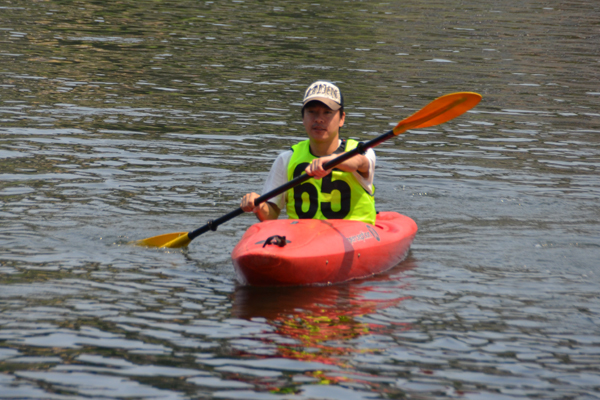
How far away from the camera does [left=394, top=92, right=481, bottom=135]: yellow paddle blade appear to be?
5840mm

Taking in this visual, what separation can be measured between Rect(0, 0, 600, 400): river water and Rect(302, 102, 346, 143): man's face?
113 centimetres

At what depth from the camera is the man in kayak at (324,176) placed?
5602 millimetres

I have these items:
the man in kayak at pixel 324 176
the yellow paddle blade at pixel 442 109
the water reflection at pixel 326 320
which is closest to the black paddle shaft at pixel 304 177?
the man in kayak at pixel 324 176

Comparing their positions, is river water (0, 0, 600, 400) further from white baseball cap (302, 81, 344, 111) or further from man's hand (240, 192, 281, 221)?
white baseball cap (302, 81, 344, 111)

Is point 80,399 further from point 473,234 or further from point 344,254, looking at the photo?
point 473,234

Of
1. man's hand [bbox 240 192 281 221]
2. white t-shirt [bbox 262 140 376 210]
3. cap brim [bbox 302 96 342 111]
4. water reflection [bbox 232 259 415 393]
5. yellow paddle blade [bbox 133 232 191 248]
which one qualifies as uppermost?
cap brim [bbox 302 96 342 111]

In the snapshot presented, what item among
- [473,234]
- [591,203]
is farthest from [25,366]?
[591,203]

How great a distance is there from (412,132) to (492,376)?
7.26 metres

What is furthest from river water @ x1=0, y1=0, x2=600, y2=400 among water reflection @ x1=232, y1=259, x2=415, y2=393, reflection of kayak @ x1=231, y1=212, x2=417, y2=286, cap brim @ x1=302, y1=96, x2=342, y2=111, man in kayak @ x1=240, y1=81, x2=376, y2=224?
cap brim @ x1=302, y1=96, x2=342, y2=111

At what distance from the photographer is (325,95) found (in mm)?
5531

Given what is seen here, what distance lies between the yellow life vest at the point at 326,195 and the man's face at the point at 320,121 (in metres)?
0.20

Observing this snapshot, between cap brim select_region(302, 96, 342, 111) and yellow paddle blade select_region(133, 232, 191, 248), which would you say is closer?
cap brim select_region(302, 96, 342, 111)

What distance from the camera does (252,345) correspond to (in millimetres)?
4180

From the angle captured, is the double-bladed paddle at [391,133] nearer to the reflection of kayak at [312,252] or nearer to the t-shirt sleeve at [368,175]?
the t-shirt sleeve at [368,175]
